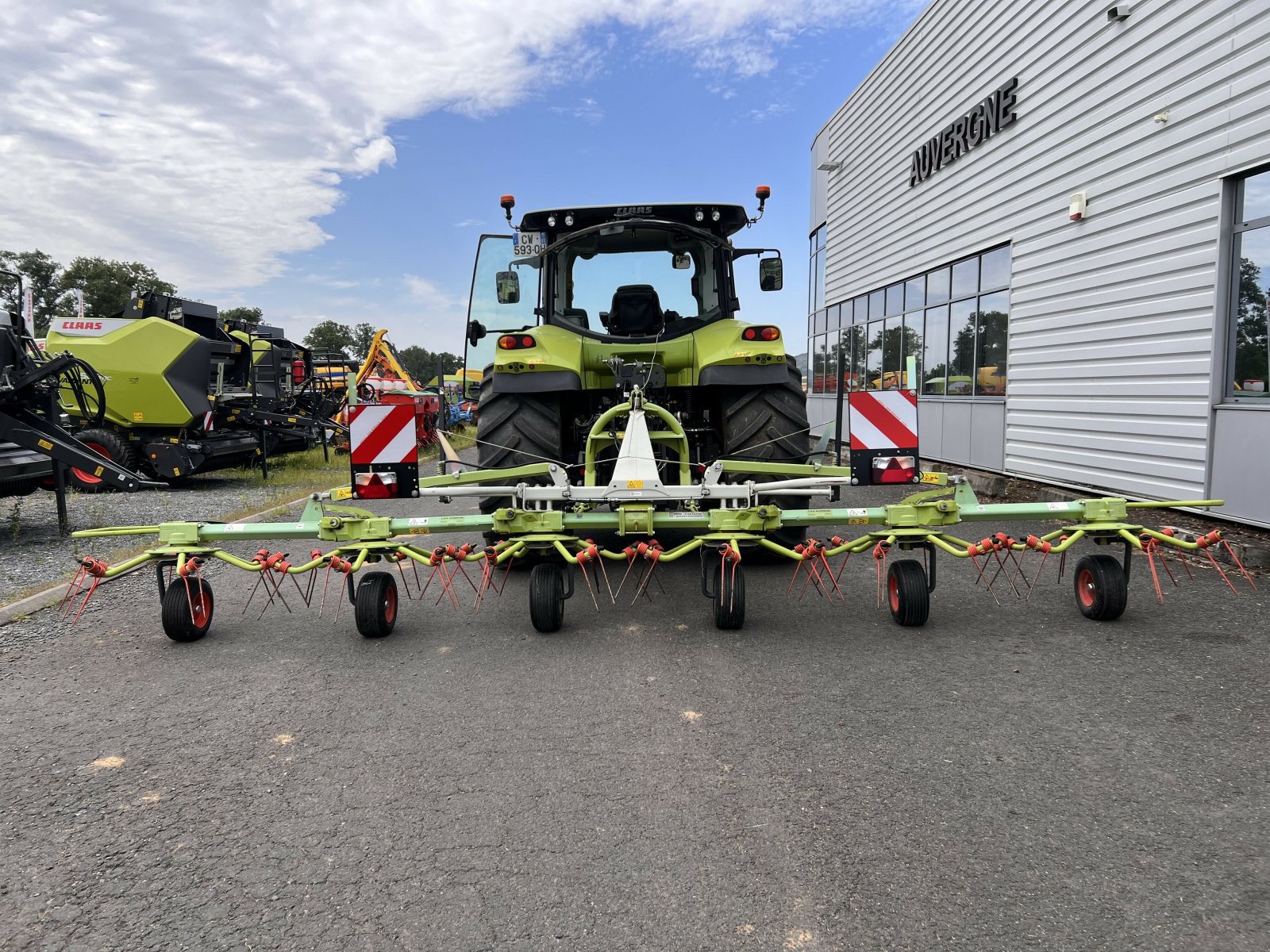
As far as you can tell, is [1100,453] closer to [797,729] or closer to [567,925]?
[797,729]

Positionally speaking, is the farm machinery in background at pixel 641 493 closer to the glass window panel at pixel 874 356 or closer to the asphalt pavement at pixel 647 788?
the asphalt pavement at pixel 647 788

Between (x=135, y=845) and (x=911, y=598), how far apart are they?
360 cm

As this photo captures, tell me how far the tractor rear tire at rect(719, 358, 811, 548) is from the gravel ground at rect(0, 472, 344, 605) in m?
4.93

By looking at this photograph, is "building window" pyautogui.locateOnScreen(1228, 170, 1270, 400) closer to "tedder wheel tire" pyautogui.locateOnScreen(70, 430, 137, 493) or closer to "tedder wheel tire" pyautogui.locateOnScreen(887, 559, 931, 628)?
"tedder wheel tire" pyautogui.locateOnScreen(887, 559, 931, 628)

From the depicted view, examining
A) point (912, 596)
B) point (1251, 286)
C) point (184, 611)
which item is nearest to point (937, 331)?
point (1251, 286)

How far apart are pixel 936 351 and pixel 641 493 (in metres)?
9.45

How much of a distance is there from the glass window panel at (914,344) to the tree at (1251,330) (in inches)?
249

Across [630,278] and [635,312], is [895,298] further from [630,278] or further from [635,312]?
[635,312]

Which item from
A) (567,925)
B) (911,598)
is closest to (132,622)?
(567,925)

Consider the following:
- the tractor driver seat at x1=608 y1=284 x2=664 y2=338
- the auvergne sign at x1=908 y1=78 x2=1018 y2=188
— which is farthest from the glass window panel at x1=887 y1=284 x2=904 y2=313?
the tractor driver seat at x1=608 y1=284 x2=664 y2=338

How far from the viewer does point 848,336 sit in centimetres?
1711

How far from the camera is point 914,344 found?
13.4m

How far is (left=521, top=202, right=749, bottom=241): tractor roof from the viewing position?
6.62 metres

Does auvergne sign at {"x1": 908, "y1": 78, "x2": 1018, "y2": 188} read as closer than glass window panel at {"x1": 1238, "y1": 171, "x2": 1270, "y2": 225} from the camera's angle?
No
